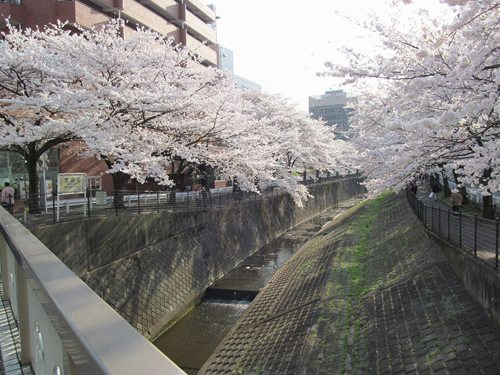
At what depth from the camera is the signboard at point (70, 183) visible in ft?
40.2

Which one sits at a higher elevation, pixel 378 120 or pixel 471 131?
pixel 378 120

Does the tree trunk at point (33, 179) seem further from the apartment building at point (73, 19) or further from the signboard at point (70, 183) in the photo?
the apartment building at point (73, 19)

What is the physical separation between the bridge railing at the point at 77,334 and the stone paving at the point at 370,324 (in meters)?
6.15

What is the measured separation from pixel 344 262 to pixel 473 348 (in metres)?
7.77

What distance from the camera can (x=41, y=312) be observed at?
2.23m

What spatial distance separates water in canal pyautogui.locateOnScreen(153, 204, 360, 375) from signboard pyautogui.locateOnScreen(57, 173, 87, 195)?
18.6 ft

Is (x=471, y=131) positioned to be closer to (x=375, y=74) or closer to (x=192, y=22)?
(x=375, y=74)

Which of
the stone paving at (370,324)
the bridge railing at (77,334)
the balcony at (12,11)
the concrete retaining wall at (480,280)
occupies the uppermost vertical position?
the balcony at (12,11)

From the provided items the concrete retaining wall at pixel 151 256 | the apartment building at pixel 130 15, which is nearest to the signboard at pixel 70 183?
the concrete retaining wall at pixel 151 256

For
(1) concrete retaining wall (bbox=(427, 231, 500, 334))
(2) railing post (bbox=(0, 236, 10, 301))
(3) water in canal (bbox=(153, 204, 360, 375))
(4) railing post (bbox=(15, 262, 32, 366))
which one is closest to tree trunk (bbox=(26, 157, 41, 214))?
(3) water in canal (bbox=(153, 204, 360, 375))

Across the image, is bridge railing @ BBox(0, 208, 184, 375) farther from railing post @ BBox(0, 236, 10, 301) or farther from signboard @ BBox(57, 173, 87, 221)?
signboard @ BBox(57, 173, 87, 221)

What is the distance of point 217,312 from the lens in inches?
580

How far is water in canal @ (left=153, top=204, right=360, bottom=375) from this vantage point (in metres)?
11.6

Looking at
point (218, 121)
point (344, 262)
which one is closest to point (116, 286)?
point (344, 262)
